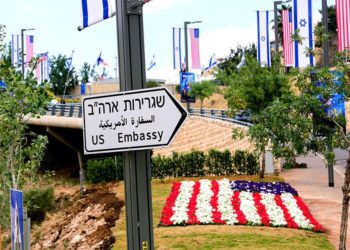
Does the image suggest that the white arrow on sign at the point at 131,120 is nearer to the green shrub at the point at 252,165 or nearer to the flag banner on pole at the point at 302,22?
the flag banner on pole at the point at 302,22

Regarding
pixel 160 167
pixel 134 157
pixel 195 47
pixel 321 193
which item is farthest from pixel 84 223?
pixel 195 47

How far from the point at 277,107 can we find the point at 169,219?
6811 millimetres

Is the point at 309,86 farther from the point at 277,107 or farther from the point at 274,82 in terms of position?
the point at 274,82

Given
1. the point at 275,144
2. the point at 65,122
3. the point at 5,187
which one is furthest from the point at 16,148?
the point at 65,122

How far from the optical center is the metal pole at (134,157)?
511 cm

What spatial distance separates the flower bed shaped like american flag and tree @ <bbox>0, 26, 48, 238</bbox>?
5.30 meters

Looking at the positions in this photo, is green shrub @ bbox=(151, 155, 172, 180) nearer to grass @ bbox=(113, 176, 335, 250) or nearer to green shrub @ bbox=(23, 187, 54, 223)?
green shrub @ bbox=(23, 187, 54, 223)

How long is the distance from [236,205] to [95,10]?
1512 cm

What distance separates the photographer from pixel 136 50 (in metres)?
5.24

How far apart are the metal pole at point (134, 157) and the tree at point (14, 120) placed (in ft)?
25.9

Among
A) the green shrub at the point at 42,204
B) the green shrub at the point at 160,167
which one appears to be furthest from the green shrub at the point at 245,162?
the green shrub at the point at 42,204

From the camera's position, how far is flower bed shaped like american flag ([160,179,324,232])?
60.2ft

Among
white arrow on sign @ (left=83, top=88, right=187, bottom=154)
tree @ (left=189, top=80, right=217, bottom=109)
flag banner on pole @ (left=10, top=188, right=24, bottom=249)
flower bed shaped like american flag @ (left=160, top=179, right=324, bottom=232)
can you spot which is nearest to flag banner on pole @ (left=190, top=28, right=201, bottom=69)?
flower bed shaped like american flag @ (left=160, top=179, right=324, bottom=232)

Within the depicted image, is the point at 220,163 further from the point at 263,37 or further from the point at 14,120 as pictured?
the point at 14,120
